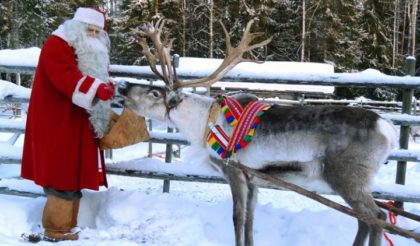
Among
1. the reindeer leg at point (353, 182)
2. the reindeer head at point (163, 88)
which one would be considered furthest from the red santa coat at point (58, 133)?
the reindeer leg at point (353, 182)

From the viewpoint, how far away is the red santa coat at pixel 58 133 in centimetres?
403

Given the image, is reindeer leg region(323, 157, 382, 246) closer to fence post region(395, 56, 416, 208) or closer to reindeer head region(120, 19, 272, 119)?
reindeer head region(120, 19, 272, 119)

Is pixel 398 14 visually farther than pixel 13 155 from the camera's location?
Yes

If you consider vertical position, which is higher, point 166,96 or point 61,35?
point 61,35

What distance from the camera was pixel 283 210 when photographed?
463cm

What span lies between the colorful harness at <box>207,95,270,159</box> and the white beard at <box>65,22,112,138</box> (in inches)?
39.2

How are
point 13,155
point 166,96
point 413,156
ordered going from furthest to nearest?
point 13,155 → point 413,156 → point 166,96

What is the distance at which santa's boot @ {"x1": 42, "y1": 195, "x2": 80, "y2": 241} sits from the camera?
4.14 m

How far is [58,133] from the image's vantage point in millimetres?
4047

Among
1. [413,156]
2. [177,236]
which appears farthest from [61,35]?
[413,156]

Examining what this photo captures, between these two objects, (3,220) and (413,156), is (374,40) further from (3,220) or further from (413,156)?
(3,220)

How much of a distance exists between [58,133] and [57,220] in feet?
2.50

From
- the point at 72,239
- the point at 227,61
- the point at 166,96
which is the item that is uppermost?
the point at 227,61

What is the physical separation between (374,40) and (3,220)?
86.9 ft
